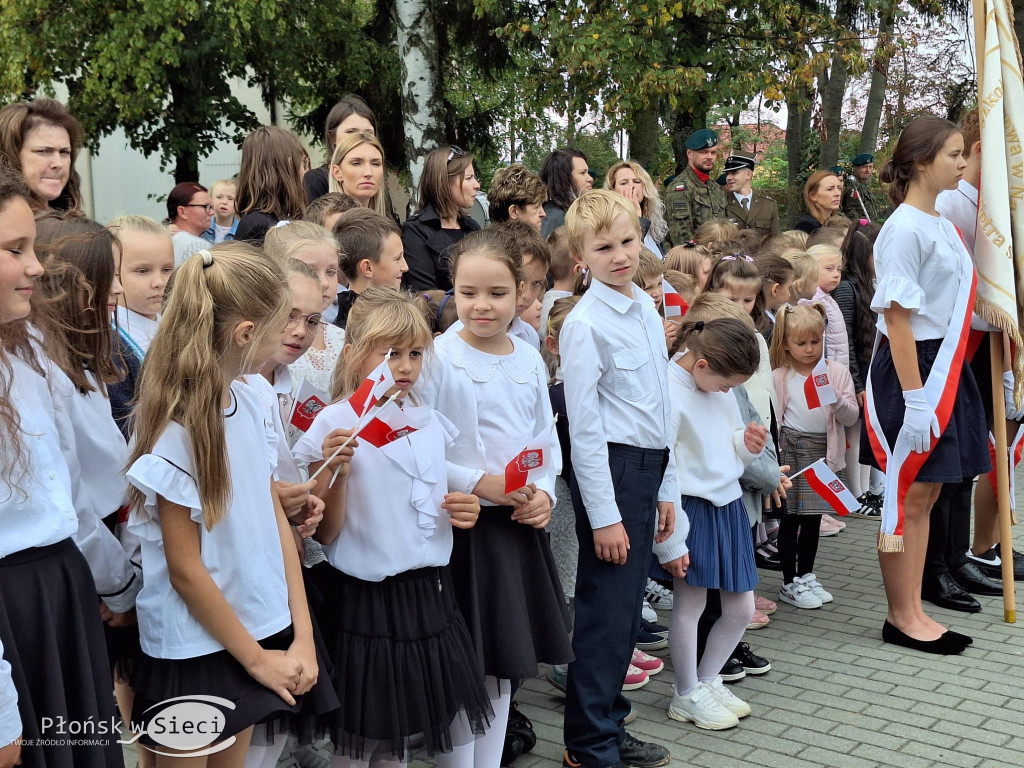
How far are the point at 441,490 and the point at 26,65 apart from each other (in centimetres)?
1461

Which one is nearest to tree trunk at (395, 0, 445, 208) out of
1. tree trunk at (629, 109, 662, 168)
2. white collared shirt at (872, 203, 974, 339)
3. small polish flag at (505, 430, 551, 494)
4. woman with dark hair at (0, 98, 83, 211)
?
tree trunk at (629, 109, 662, 168)

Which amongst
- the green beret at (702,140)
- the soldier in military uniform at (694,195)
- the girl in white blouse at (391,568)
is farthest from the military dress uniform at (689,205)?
the girl in white blouse at (391,568)

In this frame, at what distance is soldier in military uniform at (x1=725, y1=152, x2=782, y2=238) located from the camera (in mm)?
9047

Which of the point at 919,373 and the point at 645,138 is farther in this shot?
the point at 645,138

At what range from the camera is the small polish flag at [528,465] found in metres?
3.18

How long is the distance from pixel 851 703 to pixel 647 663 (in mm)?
821

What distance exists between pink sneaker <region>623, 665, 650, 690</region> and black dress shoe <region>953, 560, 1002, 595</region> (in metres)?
2.08

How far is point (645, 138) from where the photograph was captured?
14.0 m

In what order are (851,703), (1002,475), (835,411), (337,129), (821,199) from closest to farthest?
(851,703)
(1002,475)
(835,411)
(337,129)
(821,199)

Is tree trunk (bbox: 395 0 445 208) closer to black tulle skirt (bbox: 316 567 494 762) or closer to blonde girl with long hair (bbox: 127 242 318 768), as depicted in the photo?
black tulle skirt (bbox: 316 567 494 762)

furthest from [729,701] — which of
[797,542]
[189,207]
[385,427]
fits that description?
[189,207]

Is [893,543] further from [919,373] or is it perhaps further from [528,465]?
[528,465]

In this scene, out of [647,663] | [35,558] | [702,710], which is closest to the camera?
[35,558]

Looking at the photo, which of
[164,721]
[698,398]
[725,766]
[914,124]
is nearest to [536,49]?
[914,124]
